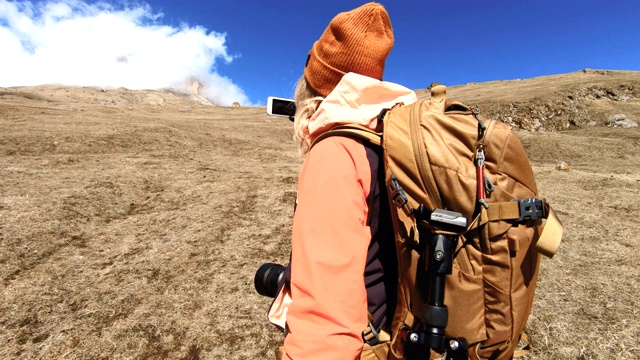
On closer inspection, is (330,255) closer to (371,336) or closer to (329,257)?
(329,257)

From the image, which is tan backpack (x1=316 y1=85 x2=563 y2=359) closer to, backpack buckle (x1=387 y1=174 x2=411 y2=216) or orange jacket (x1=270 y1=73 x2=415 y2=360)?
backpack buckle (x1=387 y1=174 x2=411 y2=216)

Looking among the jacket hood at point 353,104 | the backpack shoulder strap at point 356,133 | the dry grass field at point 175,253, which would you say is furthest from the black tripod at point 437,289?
the dry grass field at point 175,253

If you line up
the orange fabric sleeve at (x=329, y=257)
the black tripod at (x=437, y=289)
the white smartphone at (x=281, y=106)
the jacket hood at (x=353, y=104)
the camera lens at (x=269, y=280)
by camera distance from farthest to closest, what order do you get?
1. the white smartphone at (x=281, y=106)
2. the camera lens at (x=269, y=280)
3. the jacket hood at (x=353, y=104)
4. the black tripod at (x=437, y=289)
5. the orange fabric sleeve at (x=329, y=257)

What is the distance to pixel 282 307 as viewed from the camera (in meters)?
1.86

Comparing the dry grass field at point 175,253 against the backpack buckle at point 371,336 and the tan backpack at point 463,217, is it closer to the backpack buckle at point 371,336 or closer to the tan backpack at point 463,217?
the backpack buckle at point 371,336

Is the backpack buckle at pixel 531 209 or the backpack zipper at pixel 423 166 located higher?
the backpack zipper at pixel 423 166

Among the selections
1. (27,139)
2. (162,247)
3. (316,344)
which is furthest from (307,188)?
(27,139)

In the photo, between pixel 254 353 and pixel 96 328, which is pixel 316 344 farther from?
pixel 96 328

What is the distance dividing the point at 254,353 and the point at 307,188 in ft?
13.4

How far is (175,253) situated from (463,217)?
23.7 feet

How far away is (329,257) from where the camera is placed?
1449 mm

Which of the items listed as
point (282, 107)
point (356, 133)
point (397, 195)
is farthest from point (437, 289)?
point (282, 107)

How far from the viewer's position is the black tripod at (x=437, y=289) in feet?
5.04

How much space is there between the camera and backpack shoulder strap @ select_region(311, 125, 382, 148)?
168 centimetres
